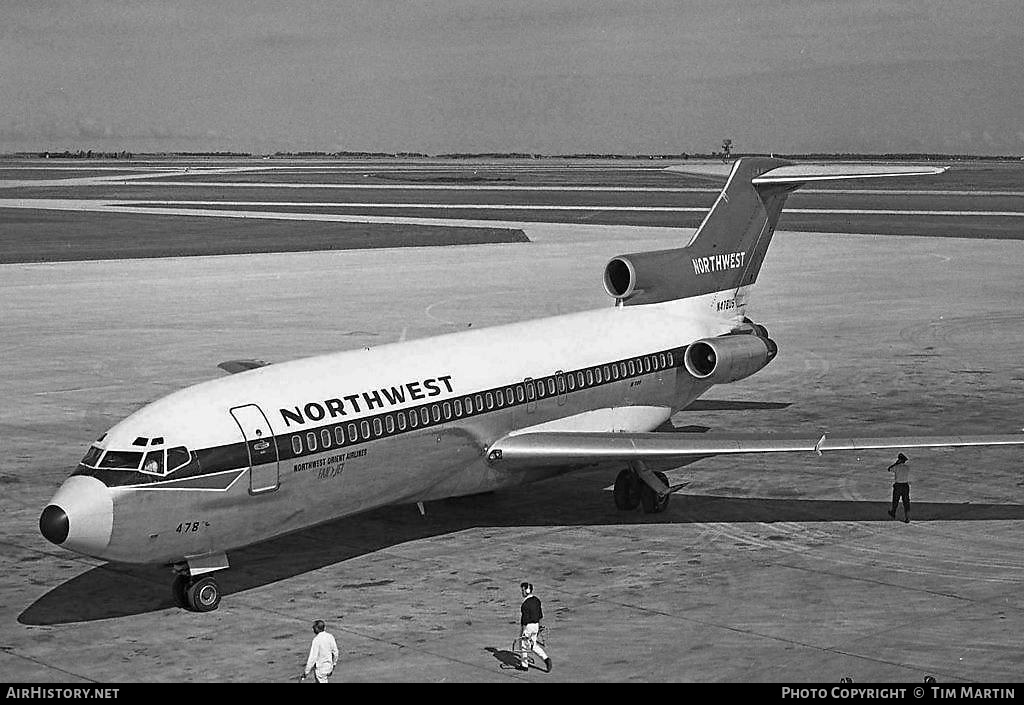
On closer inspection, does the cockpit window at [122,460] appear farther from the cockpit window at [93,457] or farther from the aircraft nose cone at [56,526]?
the aircraft nose cone at [56,526]

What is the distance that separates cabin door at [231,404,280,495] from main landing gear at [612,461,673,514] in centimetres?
770

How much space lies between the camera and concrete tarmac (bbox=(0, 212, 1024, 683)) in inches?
690

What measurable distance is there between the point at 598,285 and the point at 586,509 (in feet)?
113

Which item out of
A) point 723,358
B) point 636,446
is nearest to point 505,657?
point 636,446

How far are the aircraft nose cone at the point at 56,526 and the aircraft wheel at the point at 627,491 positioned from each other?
35.2 ft

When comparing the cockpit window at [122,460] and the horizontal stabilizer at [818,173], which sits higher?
the horizontal stabilizer at [818,173]

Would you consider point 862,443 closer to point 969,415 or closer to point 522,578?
point 522,578

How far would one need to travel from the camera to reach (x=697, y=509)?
2542cm

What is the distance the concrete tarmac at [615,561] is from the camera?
17.5 metres

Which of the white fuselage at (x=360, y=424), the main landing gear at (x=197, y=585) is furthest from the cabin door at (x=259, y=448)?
the main landing gear at (x=197, y=585)

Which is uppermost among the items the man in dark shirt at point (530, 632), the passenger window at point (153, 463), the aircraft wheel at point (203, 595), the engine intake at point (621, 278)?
the engine intake at point (621, 278)

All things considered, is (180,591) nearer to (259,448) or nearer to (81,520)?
(81,520)

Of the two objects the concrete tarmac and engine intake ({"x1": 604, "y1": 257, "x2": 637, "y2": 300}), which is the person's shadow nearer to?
the concrete tarmac

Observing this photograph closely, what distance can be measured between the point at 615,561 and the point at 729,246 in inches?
430
